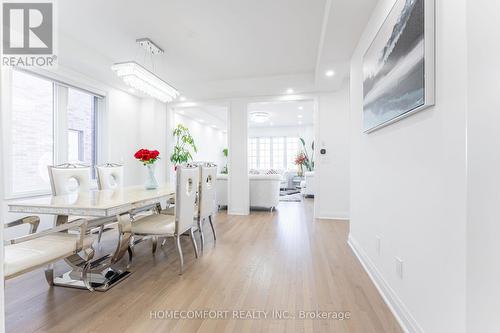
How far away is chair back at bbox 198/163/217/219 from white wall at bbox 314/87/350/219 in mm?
2258

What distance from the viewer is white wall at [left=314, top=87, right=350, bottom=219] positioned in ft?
15.4

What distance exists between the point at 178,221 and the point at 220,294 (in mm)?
771

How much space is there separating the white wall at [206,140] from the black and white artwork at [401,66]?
557cm

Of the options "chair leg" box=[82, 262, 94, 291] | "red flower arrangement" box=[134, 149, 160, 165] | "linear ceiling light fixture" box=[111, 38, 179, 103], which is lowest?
"chair leg" box=[82, 262, 94, 291]

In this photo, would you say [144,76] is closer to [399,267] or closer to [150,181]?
[150,181]

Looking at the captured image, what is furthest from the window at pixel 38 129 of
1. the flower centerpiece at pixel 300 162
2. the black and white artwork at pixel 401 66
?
the flower centerpiece at pixel 300 162

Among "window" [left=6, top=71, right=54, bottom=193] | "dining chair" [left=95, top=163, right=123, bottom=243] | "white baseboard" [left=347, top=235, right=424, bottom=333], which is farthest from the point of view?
"dining chair" [left=95, top=163, right=123, bottom=243]

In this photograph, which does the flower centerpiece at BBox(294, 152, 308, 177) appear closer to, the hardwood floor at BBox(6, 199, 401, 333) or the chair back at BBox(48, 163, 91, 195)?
the hardwood floor at BBox(6, 199, 401, 333)

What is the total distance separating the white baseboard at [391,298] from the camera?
5.17ft

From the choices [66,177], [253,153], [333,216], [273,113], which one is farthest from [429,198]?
[253,153]

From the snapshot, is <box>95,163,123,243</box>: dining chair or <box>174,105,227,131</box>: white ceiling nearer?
<box>95,163,123,243</box>: dining chair

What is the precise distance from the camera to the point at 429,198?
55.3 inches

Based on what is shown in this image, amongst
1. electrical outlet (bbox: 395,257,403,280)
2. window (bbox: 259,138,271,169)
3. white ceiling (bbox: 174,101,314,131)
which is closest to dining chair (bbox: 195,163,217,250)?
electrical outlet (bbox: 395,257,403,280)

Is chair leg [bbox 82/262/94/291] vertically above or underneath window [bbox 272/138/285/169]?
underneath
